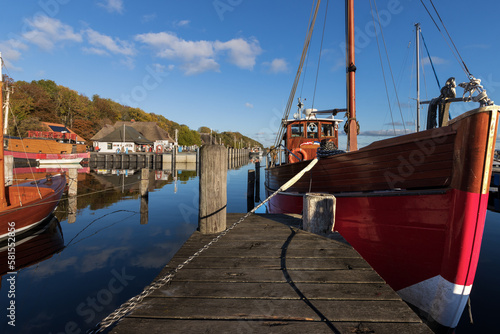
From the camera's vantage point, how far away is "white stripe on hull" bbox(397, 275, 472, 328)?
3.25 m

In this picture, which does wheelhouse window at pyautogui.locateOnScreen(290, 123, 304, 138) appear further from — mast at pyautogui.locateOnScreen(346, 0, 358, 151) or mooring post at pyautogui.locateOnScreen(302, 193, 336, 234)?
mooring post at pyautogui.locateOnScreen(302, 193, 336, 234)

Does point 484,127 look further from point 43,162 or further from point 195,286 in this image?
point 43,162

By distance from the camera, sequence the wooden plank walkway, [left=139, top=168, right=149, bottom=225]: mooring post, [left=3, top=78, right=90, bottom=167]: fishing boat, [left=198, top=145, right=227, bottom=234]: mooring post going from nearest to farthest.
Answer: the wooden plank walkway < [left=198, top=145, right=227, bottom=234]: mooring post < [left=139, top=168, right=149, bottom=225]: mooring post < [left=3, top=78, right=90, bottom=167]: fishing boat

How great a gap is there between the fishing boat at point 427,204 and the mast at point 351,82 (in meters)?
1.71

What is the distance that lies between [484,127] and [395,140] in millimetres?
1172

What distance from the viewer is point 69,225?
9.02 meters

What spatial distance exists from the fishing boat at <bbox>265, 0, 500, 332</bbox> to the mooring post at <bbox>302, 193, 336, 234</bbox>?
3.03 feet

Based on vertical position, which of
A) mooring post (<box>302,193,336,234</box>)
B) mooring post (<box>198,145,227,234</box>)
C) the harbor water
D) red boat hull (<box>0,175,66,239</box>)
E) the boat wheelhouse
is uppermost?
the boat wheelhouse

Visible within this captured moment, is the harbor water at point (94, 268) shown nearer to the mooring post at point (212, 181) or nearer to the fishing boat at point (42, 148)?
the mooring post at point (212, 181)

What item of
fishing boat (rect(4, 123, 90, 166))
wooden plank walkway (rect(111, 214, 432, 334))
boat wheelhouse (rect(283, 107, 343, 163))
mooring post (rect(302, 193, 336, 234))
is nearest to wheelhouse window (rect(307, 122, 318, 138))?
boat wheelhouse (rect(283, 107, 343, 163))

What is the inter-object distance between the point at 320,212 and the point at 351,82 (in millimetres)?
4425

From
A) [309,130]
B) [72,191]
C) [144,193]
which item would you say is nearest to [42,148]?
[72,191]

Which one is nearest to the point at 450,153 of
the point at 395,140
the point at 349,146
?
the point at 395,140

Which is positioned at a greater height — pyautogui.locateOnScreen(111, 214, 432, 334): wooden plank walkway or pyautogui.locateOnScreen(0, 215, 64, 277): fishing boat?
pyautogui.locateOnScreen(111, 214, 432, 334): wooden plank walkway
